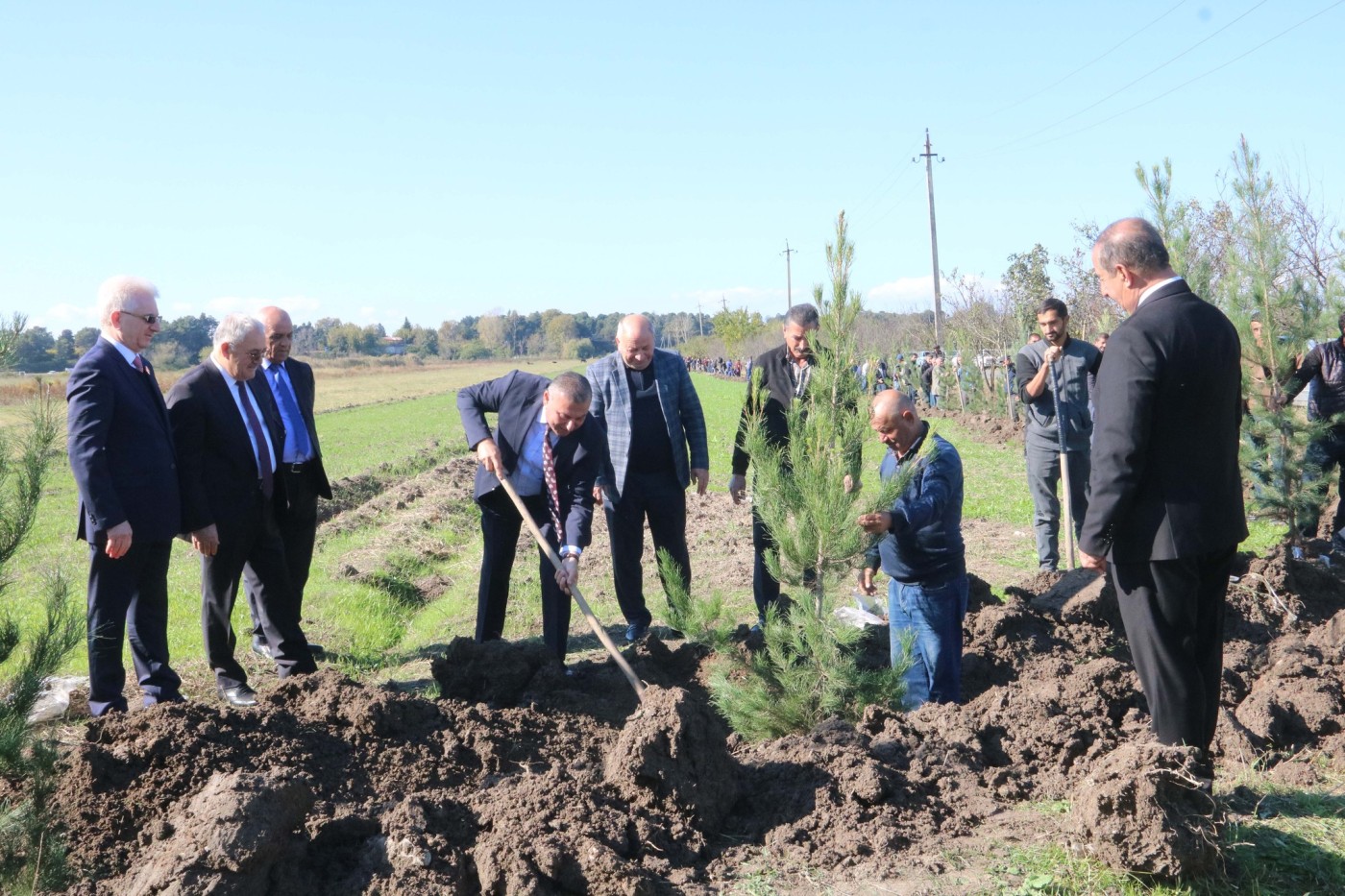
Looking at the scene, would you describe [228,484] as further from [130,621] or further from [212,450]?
[130,621]

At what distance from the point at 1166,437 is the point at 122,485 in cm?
462

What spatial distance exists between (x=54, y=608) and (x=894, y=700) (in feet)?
11.7

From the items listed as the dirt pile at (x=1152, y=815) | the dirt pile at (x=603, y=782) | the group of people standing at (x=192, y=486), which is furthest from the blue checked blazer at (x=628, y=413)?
A: the dirt pile at (x=1152, y=815)

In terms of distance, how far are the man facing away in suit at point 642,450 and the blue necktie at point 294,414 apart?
1833mm

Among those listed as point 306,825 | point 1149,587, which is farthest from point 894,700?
point 306,825

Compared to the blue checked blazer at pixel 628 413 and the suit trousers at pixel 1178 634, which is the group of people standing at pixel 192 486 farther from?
the suit trousers at pixel 1178 634

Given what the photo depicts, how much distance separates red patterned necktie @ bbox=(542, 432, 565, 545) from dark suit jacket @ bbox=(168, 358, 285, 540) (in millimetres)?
1672

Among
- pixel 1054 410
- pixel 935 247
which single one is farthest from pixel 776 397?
pixel 935 247

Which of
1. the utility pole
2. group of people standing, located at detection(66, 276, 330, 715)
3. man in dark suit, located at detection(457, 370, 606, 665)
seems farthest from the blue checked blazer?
the utility pole

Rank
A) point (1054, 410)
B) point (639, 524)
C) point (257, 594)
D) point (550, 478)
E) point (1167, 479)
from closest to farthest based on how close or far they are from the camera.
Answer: point (1167, 479) → point (550, 478) → point (257, 594) → point (639, 524) → point (1054, 410)

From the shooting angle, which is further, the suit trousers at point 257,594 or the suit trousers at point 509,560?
the suit trousers at point 509,560

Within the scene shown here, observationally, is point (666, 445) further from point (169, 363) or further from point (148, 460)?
point (169, 363)

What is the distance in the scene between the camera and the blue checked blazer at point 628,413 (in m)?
6.83

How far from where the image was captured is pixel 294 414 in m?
6.65
